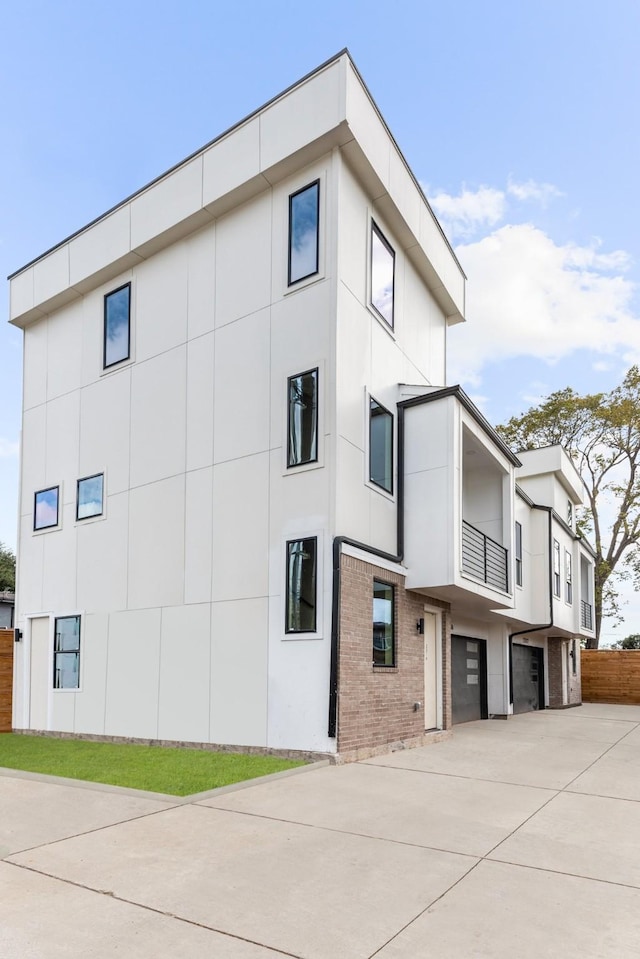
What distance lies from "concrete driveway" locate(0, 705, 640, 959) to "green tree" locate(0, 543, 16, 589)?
117 ft

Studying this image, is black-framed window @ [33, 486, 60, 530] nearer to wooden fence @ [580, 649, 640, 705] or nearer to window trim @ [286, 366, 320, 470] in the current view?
window trim @ [286, 366, 320, 470]

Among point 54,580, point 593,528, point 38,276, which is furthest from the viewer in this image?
point 593,528

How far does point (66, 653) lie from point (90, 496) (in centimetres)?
307

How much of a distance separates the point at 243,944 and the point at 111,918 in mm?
882

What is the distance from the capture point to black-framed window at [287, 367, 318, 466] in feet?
37.7

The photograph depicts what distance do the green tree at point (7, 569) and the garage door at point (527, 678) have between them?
27797 millimetres

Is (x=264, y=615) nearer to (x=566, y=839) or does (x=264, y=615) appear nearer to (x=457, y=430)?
(x=457, y=430)

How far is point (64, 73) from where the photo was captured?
15672 millimetres

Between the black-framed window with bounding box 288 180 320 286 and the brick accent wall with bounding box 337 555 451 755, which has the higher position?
the black-framed window with bounding box 288 180 320 286

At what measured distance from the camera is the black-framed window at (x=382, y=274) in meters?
13.0

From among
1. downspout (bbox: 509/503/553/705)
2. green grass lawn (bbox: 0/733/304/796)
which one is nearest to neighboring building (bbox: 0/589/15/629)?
green grass lawn (bbox: 0/733/304/796)

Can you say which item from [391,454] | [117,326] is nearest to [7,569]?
[117,326]

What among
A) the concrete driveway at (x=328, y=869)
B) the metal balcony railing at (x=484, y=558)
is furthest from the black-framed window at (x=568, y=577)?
the concrete driveway at (x=328, y=869)

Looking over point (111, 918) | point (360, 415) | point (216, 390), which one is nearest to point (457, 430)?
point (360, 415)
